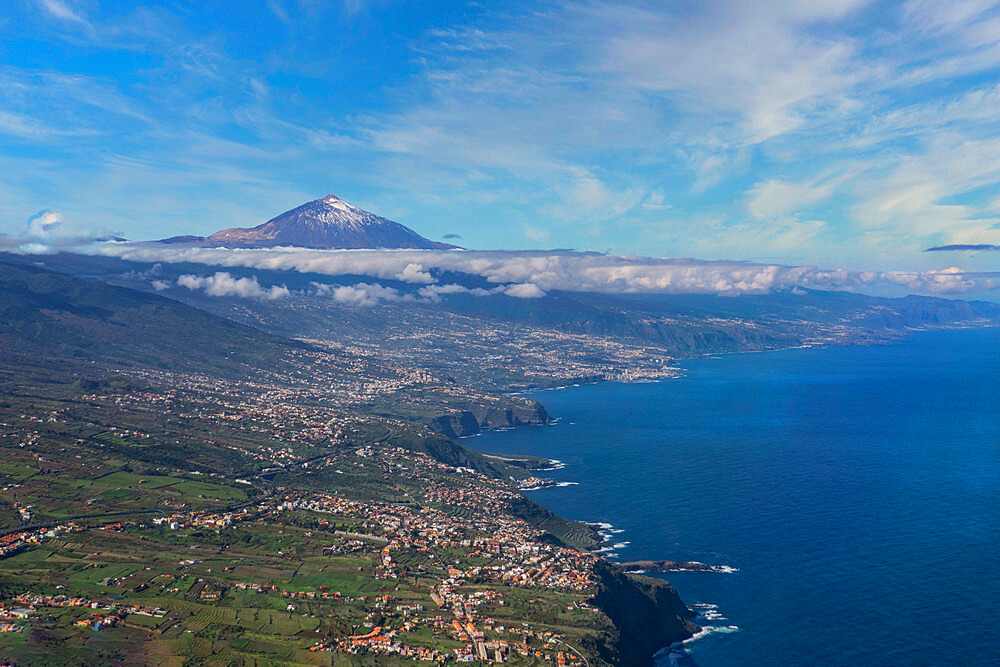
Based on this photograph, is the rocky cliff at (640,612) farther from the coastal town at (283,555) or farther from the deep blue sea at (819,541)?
the deep blue sea at (819,541)

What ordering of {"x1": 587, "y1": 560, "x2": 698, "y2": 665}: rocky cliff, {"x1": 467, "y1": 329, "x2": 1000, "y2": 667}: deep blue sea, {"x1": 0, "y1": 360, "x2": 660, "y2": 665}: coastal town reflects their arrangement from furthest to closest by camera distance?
{"x1": 467, "y1": 329, "x2": 1000, "y2": 667}: deep blue sea
{"x1": 587, "y1": 560, "x2": 698, "y2": 665}: rocky cliff
{"x1": 0, "y1": 360, "x2": 660, "y2": 665}: coastal town

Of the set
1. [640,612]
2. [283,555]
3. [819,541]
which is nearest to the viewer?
[640,612]

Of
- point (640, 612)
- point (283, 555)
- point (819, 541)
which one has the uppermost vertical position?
point (283, 555)

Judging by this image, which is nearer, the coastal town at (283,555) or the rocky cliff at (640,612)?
the coastal town at (283,555)

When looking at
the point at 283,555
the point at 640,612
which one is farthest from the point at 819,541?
the point at 283,555

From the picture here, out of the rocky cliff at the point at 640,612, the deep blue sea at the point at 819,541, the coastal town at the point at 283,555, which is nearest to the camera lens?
the coastal town at the point at 283,555

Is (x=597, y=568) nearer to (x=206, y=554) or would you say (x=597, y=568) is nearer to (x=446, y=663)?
(x=446, y=663)

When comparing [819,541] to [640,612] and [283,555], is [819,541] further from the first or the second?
[283,555]

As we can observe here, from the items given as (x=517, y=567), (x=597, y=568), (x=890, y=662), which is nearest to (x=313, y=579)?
(x=517, y=567)

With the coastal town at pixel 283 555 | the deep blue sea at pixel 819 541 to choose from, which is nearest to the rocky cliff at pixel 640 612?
the coastal town at pixel 283 555

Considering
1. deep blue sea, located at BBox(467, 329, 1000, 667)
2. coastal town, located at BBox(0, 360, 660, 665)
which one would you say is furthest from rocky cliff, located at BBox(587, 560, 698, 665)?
deep blue sea, located at BBox(467, 329, 1000, 667)

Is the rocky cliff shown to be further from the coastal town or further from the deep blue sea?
the deep blue sea
